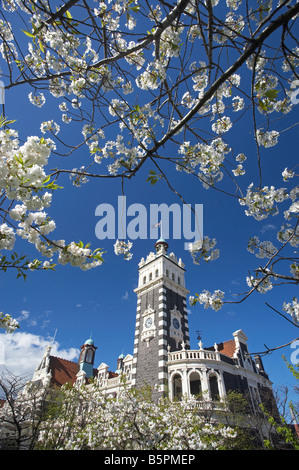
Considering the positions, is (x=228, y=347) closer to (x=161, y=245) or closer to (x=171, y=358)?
(x=171, y=358)

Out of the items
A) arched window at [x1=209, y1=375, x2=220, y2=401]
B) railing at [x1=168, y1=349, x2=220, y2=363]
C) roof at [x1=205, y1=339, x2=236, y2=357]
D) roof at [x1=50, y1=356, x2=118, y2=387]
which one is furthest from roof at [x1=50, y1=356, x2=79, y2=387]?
roof at [x1=205, y1=339, x2=236, y2=357]

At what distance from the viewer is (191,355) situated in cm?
1761

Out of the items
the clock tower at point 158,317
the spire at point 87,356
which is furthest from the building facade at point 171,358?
the spire at point 87,356

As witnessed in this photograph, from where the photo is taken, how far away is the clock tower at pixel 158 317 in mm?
17797

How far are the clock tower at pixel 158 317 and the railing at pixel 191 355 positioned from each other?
24.8 inches

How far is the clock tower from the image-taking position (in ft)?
58.4

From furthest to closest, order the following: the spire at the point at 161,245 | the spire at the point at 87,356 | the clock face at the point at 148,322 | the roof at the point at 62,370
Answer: the spire at the point at 87,356 < the roof at the point at 62,370 < the spire at the point at 161,245 < the clock face at the point at 148,322

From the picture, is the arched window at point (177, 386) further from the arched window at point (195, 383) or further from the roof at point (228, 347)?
the roof at point (228, 347)

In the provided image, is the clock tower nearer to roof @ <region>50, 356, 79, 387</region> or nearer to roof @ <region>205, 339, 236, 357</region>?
roof @ <region>205, 339, 236, 357</region>

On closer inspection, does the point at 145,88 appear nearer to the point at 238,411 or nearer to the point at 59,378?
the point at 238,411

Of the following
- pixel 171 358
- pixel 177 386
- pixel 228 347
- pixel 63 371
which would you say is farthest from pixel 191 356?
pixel 63 371

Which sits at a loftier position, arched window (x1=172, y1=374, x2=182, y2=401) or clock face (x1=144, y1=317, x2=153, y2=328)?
clock face (x1=144, y1=317, x2=153, y2=328)

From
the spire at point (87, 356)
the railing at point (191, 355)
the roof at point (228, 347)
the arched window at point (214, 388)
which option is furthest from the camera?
the spire at point (87, 356)
